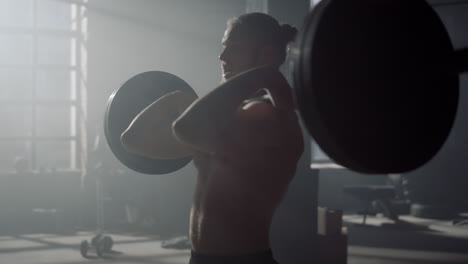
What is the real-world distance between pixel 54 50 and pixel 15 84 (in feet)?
2.11

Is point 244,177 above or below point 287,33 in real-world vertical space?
below

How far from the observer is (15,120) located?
7203 millimetres

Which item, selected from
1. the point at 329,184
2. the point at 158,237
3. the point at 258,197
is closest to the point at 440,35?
the point at 258,197

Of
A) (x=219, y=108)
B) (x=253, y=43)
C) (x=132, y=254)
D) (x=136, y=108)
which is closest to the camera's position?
(x=219, y=108)

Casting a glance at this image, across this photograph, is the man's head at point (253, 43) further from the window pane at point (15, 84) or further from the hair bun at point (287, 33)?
the window pane at point (15, 84)

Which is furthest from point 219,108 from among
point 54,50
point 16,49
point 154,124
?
point 54,50

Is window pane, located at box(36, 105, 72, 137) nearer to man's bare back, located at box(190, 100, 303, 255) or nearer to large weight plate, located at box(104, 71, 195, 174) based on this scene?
large weight plate, located at box(104, 71, 195, 174)

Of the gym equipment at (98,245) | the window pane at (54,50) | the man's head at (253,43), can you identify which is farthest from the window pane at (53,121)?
the man's head at (253,43)

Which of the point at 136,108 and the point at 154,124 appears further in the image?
the point at 136,108

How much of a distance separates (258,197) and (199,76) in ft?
21.1

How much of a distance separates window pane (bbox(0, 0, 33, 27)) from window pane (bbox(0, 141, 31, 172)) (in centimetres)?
141

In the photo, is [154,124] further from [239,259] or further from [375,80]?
[375,80]

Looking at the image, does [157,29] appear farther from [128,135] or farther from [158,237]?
[128,135]

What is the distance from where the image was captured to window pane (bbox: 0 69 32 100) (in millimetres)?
7184
